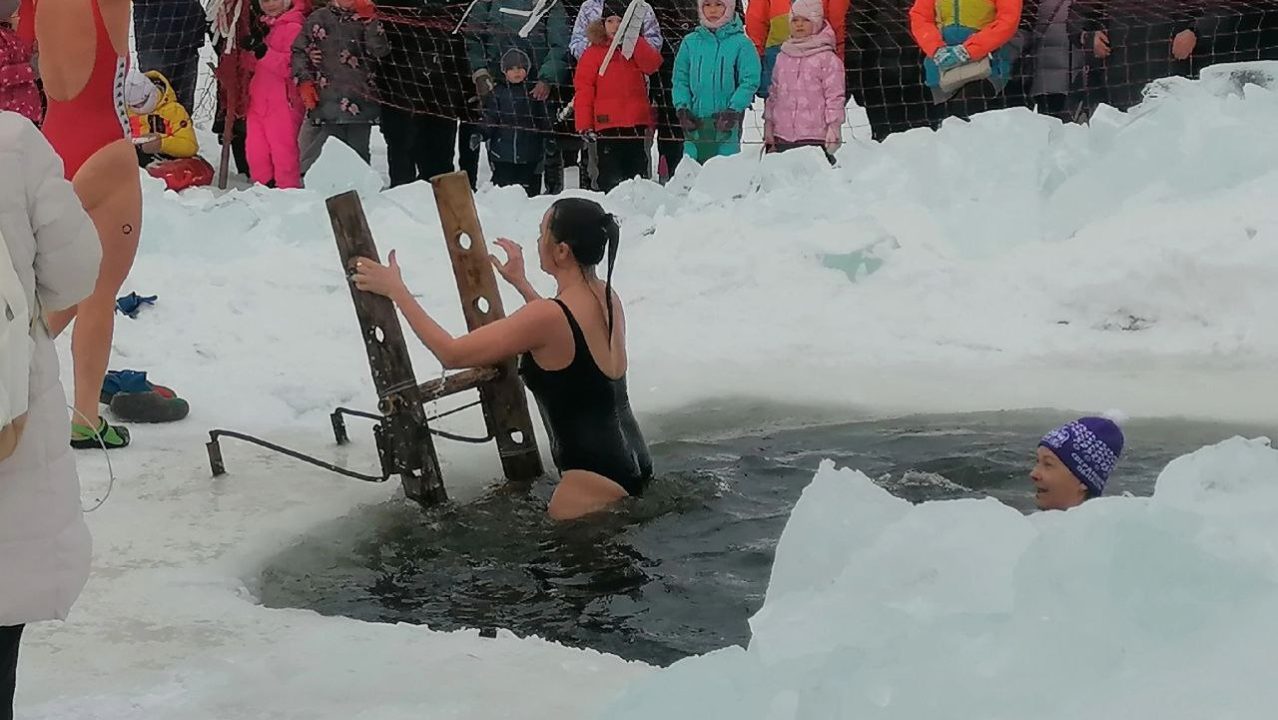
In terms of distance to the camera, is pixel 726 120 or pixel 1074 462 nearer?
pixel 1074 462

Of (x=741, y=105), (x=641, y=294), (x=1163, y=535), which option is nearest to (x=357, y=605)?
(x=1163, y=535)

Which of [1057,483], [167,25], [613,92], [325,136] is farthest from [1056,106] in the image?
[167,25]

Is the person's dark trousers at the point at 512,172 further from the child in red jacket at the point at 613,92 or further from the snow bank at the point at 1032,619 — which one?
the snow bank at the point at 1032,619

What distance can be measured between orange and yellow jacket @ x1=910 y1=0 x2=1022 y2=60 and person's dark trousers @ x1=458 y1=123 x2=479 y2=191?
344 centimetres

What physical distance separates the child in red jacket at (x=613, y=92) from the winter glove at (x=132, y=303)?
12.5 feet

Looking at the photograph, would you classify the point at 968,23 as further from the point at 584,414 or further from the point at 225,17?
the point at 225,17

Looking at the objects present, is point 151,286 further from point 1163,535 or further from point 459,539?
point 1163,535

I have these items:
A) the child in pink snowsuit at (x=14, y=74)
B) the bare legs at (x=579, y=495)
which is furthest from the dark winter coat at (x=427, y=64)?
the bare legs at (x=579, y=495)

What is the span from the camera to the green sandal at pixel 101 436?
5.40m

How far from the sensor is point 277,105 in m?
10.8

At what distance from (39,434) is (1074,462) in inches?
111

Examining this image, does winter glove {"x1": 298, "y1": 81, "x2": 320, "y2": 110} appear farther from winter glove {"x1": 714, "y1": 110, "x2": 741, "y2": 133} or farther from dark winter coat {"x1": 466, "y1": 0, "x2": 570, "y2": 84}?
winter glove {"x1": 714, "y1": 110, "x2": 741, "y2": 133}

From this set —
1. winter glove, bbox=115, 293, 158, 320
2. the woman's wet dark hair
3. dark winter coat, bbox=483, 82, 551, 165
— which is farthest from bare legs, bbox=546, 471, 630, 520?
dark winter coat, bbox=483, 82, 551, 165

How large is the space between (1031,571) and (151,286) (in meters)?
6.16
